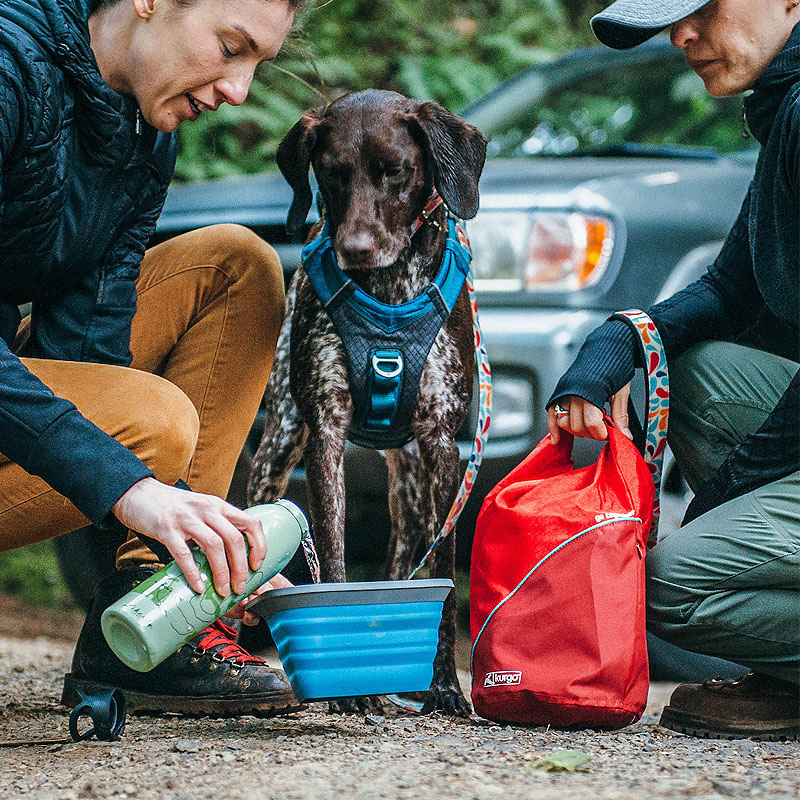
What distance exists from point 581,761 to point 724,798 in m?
0.28

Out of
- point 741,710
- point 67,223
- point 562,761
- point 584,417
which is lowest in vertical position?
point 741,710

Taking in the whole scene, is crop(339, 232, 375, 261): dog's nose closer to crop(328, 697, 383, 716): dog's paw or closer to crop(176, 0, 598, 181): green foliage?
crop(328, 697, 383, 716): dog's paw

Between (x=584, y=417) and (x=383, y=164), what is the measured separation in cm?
79

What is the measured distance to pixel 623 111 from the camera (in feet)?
13.9

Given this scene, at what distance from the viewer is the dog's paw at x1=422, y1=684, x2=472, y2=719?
2436 millimetres

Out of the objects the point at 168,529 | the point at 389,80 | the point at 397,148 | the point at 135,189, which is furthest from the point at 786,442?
the point at 389,80

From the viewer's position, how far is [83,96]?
2059 millimetres

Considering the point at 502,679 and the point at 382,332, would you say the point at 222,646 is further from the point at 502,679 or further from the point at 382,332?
the point at 382,332

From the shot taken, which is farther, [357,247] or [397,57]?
[397,57]

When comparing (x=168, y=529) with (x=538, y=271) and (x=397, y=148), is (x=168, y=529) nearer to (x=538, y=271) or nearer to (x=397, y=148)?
(x=397, y=148)

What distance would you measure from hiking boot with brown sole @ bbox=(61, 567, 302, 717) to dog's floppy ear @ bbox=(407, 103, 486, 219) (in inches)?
44.3

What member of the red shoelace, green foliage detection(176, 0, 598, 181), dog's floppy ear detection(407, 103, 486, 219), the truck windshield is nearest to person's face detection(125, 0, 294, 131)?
dog's floppy ear detection(407, 103, 486, 219)

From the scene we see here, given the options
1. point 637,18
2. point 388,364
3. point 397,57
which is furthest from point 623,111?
point 397,57

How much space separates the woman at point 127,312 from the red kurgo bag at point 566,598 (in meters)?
0.47
